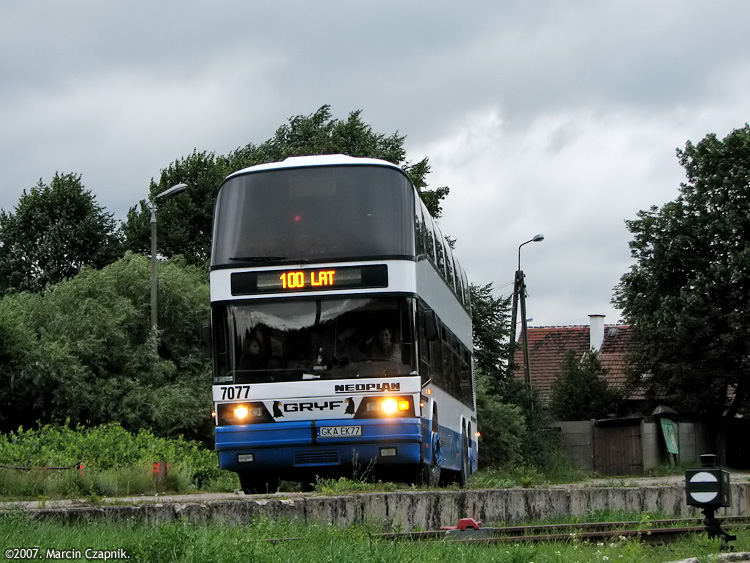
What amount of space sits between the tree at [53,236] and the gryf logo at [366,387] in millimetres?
43652

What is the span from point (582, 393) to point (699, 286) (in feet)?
24.1

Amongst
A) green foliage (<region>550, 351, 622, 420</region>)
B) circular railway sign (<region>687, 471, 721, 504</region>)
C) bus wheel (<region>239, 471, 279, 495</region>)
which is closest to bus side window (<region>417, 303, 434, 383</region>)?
bus wheel (<region>239, 471, 279, 495</region>)

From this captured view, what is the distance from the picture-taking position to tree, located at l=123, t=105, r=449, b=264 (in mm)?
55438

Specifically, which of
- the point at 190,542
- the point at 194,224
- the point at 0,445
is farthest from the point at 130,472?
the point at 194,224

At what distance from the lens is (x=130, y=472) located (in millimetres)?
18516

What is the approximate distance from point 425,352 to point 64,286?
21643 mm

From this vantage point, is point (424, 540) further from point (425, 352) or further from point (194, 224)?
point (194, 224)

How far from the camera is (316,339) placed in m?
15.7

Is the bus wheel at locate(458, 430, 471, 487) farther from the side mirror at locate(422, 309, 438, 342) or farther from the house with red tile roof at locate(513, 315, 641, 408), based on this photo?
the house with red tile roof at locate(513, 315, 641, 408)

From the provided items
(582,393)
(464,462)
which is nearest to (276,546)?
(464,462)

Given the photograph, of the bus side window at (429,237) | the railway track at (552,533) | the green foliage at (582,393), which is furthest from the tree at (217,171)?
the railway track at (552,533)

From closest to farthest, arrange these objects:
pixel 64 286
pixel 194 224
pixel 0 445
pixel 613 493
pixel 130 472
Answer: pixel 613 493 < pixel 130 472 < pixel 0 445 < pixel 64 286 < pixel 194 224

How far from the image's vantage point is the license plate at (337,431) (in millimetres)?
15680

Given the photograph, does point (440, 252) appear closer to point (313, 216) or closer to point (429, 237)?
point (429, 237)
